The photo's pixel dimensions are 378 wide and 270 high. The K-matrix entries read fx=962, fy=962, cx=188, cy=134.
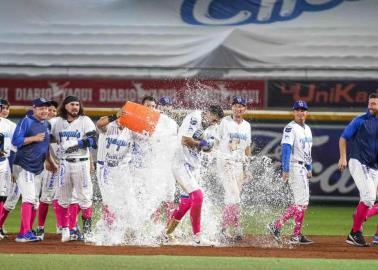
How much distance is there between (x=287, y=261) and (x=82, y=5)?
16.1 m

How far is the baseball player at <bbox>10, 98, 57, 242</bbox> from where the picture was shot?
12.7 m

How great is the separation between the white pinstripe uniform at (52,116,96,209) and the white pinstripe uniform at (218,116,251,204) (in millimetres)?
2091

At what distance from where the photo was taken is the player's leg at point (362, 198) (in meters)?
12.8

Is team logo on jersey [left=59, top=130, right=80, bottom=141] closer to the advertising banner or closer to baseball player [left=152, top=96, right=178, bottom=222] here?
baseball player [left=152, top=96, right=178, bottom=222]

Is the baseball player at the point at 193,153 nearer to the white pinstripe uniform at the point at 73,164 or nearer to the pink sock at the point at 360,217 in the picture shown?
the white pinstripe uniform at the point at 73,164

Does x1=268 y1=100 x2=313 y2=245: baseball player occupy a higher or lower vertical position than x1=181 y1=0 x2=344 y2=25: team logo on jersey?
lower

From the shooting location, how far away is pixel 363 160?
42.6 feet

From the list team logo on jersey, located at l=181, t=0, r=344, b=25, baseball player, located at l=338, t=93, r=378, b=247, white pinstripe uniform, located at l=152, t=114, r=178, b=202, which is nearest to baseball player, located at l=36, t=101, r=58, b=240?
white pinstripe uniform, located at l=152, t=114, r=178, b=202

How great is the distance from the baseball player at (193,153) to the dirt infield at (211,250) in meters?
0.53

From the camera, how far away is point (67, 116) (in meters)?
13.0

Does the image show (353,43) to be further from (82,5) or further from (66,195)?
(66,195)

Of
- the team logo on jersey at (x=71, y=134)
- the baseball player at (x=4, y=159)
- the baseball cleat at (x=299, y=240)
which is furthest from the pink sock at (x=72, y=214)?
the baseball cleat at (x=299, y=240)

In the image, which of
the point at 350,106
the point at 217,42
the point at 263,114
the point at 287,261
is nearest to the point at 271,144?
the point at 263,114

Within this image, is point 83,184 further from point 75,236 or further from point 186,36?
point 186,36
